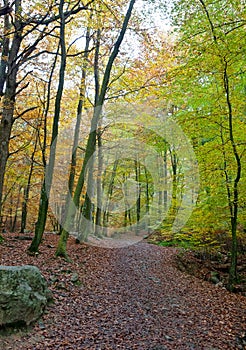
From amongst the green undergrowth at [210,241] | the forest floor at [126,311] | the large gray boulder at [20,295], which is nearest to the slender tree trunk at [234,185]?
the forest floor at [126,311]

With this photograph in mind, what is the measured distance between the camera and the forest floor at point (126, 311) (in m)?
4.45

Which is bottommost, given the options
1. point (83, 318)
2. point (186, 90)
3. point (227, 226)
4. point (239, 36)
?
point (83, 318)

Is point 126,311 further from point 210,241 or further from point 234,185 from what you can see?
point 210,241

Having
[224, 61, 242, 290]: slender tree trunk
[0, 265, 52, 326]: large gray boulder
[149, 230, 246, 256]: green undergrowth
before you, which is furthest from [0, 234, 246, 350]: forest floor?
[149, 230, 246, 256]: green undergrowth

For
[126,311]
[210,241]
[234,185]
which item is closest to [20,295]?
[126,311]

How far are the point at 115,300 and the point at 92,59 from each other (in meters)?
10.5

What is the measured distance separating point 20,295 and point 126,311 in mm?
2330

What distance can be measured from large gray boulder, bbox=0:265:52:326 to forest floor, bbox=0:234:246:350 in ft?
0.63

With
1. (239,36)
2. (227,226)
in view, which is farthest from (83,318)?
(239,36)

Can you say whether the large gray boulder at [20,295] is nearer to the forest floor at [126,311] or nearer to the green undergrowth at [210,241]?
the forest floor at [126,311]

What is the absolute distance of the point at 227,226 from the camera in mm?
9617

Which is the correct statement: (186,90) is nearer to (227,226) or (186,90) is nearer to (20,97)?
(227,226)

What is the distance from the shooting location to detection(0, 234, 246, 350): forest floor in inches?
175

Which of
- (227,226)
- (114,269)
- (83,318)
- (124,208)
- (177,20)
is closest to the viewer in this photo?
(83,318)
